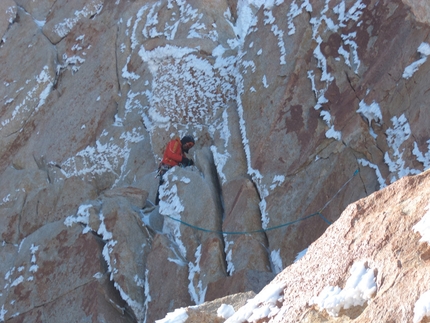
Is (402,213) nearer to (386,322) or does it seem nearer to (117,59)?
(386,322)

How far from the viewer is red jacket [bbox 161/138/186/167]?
37.5ft

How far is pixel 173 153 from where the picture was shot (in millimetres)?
11430

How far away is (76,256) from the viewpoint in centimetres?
1092

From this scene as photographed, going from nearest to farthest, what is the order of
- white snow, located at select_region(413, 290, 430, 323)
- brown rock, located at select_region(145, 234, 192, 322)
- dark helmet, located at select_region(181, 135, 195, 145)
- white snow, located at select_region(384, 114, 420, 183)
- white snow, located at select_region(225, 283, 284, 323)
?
white snow, located at select_region(413, 290, 430, 323) → white snow, located at select_region(225, 283, 284, 323) → white snow, located at select_region(384, 114, 420, 183) → brown rock, located at select_region(145, 234, 192, 322) → dark helmet, located at select_region(181, 135, 195, 145)

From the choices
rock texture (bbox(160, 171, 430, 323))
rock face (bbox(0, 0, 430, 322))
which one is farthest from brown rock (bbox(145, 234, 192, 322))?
rock texture (bbox(160, 171, 430, 323))

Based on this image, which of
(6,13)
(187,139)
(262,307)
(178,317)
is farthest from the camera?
(6,13)

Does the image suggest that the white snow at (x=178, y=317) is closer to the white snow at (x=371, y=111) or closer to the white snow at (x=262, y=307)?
the white snow at (x=262, y=307)

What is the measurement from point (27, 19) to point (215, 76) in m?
7.89

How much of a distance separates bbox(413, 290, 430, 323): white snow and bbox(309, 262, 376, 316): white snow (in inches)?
19.1

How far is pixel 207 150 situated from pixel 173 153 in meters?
0.60

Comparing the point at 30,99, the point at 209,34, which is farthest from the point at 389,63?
the point at 30,99

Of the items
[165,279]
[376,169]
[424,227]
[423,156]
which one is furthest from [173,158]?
[424,227]

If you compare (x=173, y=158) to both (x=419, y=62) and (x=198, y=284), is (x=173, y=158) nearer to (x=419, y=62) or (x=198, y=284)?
(x=198, y=284)

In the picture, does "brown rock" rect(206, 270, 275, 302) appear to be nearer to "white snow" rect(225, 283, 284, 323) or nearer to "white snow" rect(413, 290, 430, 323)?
"white snow" rect(225, 283, 284, 323)
